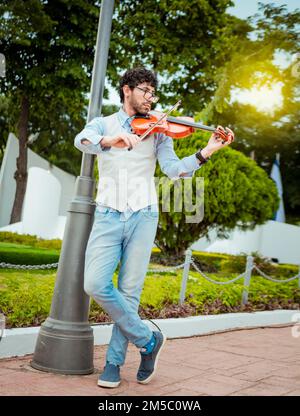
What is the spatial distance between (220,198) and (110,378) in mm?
8140

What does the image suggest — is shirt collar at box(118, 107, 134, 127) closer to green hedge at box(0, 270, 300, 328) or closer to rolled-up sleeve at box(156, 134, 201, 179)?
rolled-up sleeve at box(156, 134, 201, 179)

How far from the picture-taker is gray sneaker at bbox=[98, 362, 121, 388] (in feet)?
11.6

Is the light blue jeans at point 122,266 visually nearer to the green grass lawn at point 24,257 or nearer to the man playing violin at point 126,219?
the man playing violin at point 126,219

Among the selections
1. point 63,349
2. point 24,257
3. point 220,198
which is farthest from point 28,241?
point 63,349

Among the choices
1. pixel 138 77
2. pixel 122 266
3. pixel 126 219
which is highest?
pixel 138 77

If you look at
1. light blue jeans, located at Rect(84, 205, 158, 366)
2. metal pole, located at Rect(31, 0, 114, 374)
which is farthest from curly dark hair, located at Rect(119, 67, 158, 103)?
light blue jeans, located at Rect(84, 205, 158, 366)

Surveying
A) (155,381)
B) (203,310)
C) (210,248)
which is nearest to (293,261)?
(210,248)

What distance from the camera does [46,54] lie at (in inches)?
746

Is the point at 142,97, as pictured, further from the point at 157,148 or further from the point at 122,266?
the point at 122,266

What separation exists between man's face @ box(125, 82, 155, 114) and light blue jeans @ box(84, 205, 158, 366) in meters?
0.71

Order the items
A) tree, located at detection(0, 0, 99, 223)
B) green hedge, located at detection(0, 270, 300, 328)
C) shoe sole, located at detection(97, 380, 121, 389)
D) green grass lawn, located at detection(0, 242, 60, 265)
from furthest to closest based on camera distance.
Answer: tree, located at detection(0, 0, 99, 223)
green grass lawn, located at detection(0, 242, 60, 265)
green hedge, located at detection(0, 270, 300, 328)
shoe sole, located at detection(97, 380, 121, 389)

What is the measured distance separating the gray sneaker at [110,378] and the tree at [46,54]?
15.2 metres

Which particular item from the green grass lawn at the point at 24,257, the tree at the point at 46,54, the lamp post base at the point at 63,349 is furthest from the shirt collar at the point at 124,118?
the tree at the point at 46,54

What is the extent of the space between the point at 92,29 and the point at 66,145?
22.1ft
